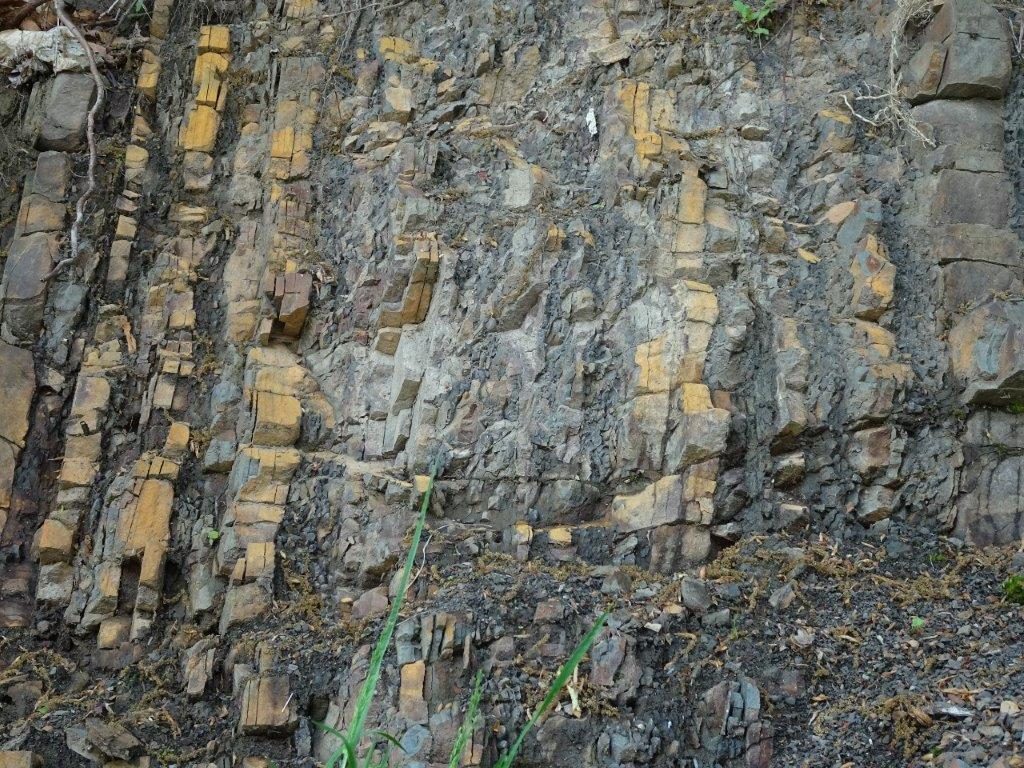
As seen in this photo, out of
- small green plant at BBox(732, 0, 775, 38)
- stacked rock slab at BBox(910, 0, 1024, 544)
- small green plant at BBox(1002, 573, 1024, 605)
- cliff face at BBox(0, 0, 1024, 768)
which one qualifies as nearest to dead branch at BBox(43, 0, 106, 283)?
cliff face at BBox(0, 0, 1024, 768)

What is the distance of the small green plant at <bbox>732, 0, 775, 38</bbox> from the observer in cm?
826

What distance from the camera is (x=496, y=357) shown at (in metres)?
7.33

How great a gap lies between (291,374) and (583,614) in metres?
2.97

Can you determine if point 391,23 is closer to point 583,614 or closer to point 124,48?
point 124,48

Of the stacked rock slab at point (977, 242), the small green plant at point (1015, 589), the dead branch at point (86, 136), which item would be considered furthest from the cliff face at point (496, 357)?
the small green plant at point (1015, 589)

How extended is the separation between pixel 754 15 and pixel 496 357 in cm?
335

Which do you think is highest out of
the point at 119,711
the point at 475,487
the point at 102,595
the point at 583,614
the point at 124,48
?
the point at 124,48

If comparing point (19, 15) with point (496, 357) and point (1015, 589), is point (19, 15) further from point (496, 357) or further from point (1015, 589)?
point (1015, 589)

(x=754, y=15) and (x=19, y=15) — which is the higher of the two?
(x=754, y=15)

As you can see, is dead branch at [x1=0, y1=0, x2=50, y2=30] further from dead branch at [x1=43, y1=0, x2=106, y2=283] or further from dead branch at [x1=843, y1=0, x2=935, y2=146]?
dead branch at [x1=843, y1=0, x2=935, y2=146]

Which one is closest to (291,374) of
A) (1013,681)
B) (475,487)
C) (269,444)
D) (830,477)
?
(269,444)

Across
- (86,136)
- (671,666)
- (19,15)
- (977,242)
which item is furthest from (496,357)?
(19,15)

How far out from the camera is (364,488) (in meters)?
7.15

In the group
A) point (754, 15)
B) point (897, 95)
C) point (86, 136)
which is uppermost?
point (754, 15)
